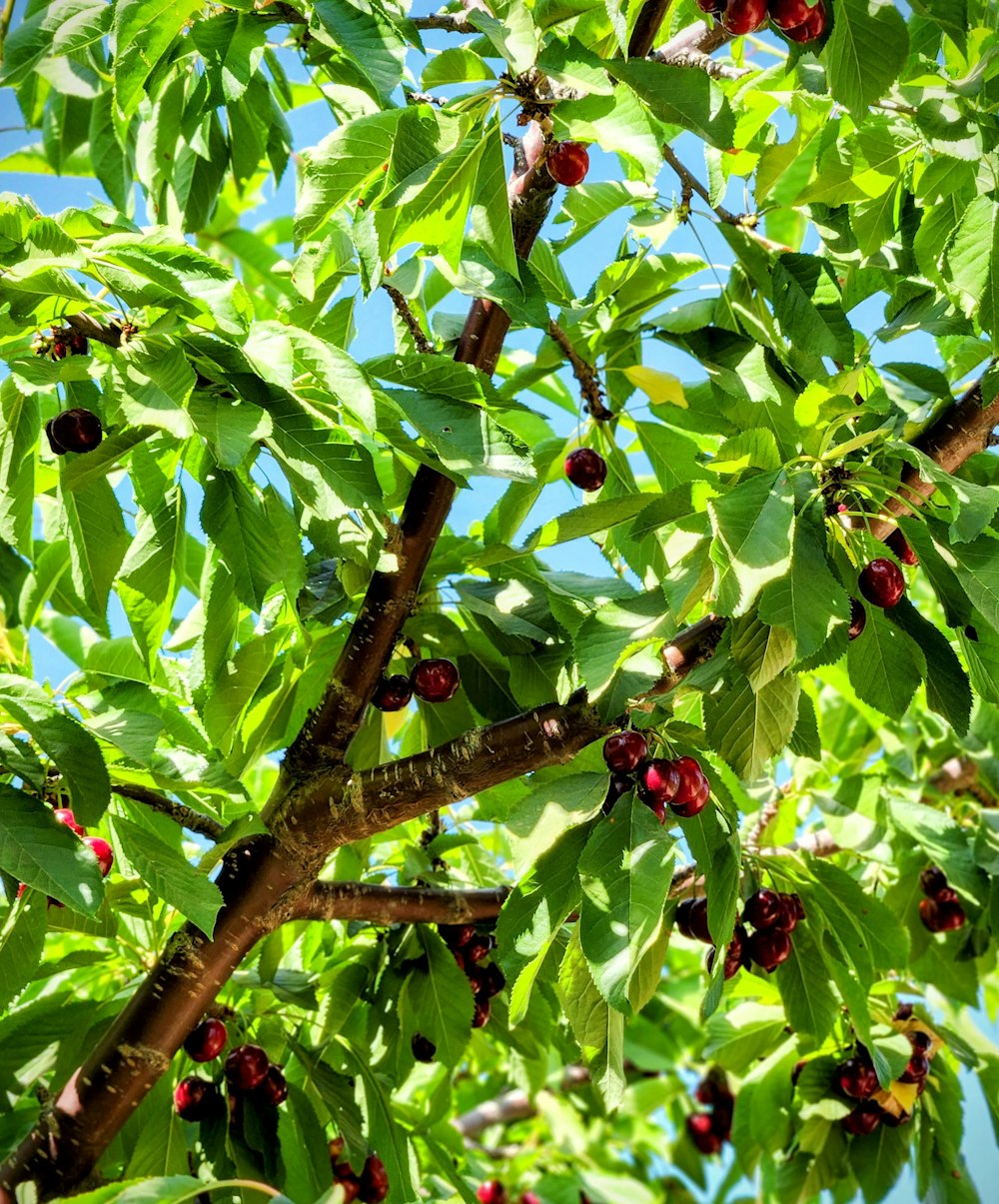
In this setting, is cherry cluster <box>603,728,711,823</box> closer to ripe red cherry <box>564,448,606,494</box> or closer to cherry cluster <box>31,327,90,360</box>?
ripe red cherry <box>564,448,606,494</box>

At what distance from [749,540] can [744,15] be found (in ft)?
1.90

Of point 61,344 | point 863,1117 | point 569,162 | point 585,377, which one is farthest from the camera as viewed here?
point 863,1117

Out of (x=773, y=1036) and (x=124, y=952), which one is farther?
(x=773, y=1036)

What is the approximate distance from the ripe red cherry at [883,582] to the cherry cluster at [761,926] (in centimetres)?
56

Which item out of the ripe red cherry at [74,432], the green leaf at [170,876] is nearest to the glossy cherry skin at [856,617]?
the green leaf at [170,876]

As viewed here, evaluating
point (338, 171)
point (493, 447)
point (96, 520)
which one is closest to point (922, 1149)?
point (493, 447)

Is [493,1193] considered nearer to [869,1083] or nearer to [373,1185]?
[373,1185]

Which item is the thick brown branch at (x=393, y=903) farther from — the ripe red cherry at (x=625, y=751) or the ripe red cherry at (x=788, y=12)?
the ripe red cherry at (x=788, y=12)

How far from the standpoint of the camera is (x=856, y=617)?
1.49 metres

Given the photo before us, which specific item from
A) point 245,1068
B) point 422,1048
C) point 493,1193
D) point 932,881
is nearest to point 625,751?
point 245,1068

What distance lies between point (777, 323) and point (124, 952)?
135cm

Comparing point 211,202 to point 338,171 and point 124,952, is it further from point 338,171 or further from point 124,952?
point 124,952

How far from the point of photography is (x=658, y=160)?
1.20m


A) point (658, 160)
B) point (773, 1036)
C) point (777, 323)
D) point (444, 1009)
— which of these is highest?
point (777, 323)
